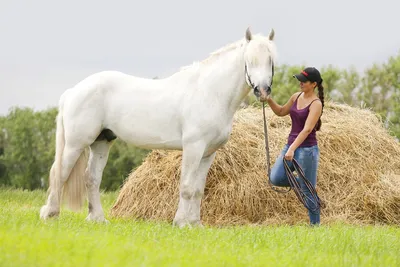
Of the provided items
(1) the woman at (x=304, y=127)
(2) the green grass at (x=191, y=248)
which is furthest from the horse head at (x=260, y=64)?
(2) the green grass at (x=191, y=248)

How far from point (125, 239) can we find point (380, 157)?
20.1ft

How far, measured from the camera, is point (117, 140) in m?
29.3

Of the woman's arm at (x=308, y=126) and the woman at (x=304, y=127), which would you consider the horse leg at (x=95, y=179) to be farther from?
the woman's arm at (x=308, y=126)

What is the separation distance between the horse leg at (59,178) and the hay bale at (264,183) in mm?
1744

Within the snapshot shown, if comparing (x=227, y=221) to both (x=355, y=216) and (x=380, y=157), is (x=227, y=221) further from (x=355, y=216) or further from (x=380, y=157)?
(x=380, y=157)

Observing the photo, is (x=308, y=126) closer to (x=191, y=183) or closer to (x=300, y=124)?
(x=300, y=124)

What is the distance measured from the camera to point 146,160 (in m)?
9.52

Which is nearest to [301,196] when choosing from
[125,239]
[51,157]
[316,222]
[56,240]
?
[316,222]

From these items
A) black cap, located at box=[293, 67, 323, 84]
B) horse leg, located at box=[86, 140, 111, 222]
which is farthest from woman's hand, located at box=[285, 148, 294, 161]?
horse leg, located at box=[86, 140, 111, 222]

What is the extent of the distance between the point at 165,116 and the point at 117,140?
2237cm

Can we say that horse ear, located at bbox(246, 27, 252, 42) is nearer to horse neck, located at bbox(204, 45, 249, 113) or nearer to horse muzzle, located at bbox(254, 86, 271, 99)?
horse neck, located at bbox(204, 45, 249, 113)

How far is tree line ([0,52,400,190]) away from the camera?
949 inches

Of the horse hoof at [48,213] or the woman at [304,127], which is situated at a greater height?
the woman at [304,127]

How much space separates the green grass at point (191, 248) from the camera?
400 cm
